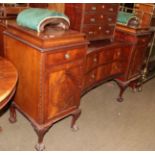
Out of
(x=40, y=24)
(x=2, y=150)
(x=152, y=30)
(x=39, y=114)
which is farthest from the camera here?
(x=152, y=30)

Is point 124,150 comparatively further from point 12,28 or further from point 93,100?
point 12,28

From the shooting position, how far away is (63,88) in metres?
1.89

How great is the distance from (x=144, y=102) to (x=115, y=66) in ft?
2.76

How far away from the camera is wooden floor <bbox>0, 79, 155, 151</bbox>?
7.10 ft

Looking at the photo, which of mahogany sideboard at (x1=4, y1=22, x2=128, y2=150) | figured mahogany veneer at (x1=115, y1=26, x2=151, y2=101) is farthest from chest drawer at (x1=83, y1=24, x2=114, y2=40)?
figured mahogany veneer at (x1=115, y1=26, x2=151, y2=101)

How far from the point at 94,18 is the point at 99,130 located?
1273mm

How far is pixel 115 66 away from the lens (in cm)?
269

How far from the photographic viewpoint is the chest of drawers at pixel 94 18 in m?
2.11

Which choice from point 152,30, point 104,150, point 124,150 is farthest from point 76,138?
point 152,30

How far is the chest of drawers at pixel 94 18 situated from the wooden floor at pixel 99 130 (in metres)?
0.99

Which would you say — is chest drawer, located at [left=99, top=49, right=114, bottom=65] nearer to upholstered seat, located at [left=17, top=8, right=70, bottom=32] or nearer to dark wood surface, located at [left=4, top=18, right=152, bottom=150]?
dark wood surface, located at [left=4, top=18, right=152, bottom=150]

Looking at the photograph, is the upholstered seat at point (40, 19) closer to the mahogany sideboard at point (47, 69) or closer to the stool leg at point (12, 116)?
the mahogany sideboard at point (47, 69)

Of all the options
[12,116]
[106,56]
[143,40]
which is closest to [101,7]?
[106,56]

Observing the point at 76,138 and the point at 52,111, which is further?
the point at 76,138
